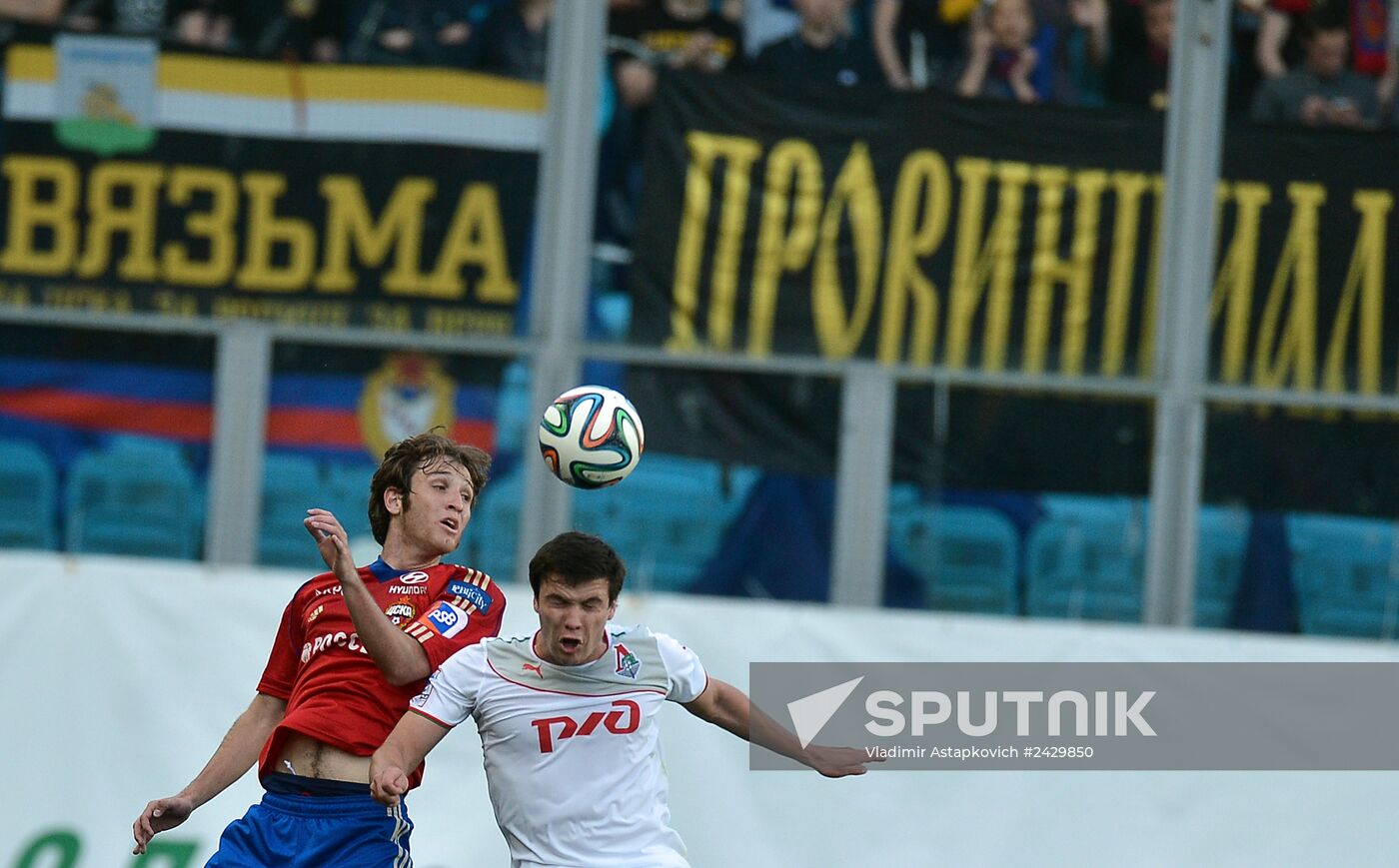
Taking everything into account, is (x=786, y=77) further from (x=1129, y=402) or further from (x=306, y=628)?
(x=306, y=628)

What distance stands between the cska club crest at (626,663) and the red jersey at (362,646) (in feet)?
1.37

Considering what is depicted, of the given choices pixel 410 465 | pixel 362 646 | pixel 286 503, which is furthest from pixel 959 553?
pixel 362 646

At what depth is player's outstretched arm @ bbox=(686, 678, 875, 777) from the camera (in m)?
5.54

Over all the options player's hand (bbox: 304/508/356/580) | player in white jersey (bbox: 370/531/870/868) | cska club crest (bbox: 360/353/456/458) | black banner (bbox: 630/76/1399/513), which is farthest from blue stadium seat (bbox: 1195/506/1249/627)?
player's hand (bbox: 304/508/356/580)

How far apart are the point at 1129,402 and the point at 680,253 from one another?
8.09 feet

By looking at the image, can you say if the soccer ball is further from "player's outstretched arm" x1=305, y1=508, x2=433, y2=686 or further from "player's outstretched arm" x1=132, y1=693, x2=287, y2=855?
"player's outstretched arm" x1=132, y1=693, x2=287, y2=855

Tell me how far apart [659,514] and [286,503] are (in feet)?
6.30

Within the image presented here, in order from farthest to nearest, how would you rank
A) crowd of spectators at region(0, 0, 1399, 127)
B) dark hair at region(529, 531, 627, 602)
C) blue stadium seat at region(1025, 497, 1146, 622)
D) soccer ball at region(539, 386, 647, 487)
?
crowd of spectators at region(0, 0, 1399, 127) → blue stadium seat at region(1025, 497, 1146, 622) → soccer ball at region(539, 386, 647, 487) → dark hair at region(529, 531, 627, 602)

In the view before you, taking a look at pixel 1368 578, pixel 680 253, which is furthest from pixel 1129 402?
pixel 680 253

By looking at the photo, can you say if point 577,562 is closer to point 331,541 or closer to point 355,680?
point 331,541

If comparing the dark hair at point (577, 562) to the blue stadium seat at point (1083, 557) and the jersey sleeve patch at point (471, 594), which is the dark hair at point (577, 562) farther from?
the blue stadium seat at point (1083, 557)

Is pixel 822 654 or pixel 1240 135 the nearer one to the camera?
pixel 822 654

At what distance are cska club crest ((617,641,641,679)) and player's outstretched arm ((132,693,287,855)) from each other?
1.07m

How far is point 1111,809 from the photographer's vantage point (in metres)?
7.38
